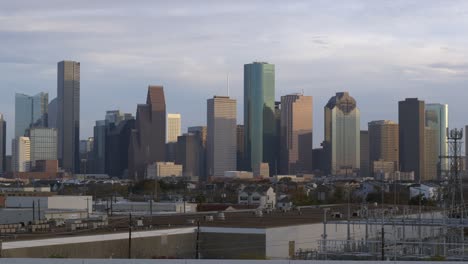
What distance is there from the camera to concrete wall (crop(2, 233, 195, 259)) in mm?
42844

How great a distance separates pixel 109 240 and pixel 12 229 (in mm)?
8866

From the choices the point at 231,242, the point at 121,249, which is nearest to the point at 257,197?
the point at 231,242

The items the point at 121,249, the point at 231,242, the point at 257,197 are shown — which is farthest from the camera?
the point at 257,197

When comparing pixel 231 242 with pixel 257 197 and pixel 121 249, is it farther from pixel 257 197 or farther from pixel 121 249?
pixel 257 197

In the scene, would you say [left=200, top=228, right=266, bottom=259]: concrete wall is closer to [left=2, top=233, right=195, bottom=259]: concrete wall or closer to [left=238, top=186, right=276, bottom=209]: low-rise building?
[left=2, top=233, right=195, bottom=259]: concrete wall

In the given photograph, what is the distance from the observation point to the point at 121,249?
4784 cm

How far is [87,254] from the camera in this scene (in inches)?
1796

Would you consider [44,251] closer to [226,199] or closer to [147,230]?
[147,230]

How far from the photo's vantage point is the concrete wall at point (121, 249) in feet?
141

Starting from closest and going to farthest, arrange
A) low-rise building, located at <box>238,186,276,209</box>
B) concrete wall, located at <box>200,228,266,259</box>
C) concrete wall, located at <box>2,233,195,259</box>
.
Answer: concrete wall, located at <box>2,233,195,259</box> < concrete wall, located at <box>200,228,266,259</box> < low-rise building, located at <box>238,186,276,209</box>

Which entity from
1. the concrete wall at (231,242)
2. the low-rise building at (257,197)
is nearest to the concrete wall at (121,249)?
the concrete wall at (231,242)

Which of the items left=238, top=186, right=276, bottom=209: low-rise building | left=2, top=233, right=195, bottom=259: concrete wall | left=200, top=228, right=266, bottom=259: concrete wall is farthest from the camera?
left=238, top=186, right=276, bottom=209: low-rise building

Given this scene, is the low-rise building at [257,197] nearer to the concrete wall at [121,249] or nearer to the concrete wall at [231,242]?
the concrete wall at [231,242]

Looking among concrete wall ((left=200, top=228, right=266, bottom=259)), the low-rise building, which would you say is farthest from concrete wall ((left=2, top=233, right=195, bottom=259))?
the low-rise building
